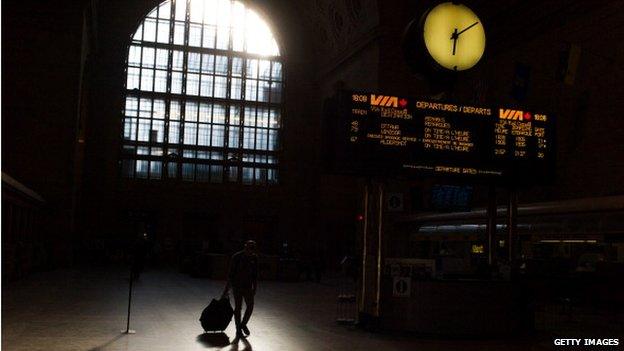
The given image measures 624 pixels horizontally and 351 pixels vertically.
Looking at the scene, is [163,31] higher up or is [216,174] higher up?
[163,31]

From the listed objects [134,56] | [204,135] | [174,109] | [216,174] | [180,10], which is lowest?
[216,174]

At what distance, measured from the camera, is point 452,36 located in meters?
8.19

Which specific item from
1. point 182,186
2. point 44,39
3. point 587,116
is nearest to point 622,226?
point 587,116

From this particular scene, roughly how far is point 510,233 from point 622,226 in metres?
9.88

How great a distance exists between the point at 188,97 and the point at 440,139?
130 feet

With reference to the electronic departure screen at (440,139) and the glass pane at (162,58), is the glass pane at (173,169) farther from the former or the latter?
the electronic departure screen at (440,139)

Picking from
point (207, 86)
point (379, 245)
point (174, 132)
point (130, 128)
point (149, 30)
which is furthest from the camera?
point (207, 86)

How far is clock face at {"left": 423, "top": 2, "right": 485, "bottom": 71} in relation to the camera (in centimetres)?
809

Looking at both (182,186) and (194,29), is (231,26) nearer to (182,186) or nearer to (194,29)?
(194,29)

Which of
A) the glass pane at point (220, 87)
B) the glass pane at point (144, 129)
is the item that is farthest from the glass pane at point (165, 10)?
the glass pane at point (144, 129)

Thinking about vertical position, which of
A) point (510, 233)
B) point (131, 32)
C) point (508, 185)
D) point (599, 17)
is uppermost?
point (131, 32)

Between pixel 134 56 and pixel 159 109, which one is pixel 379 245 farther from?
pixel 134 56

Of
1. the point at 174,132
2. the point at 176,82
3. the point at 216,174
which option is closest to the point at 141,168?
the point at 174,132

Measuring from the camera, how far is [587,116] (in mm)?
24703
